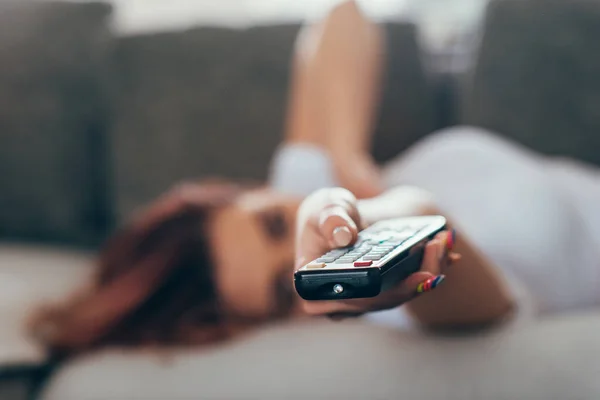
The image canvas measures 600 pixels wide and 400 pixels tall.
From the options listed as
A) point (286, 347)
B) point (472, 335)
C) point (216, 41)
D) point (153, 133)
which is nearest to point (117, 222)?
point (153, 133)

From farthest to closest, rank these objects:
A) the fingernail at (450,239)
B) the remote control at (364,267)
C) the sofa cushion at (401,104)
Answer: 1. the sofa cushion at (401,104)
2. the fingernail at (450,239)
3. the remote control at (364,267)

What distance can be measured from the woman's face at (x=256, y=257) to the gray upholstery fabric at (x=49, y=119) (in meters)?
0.57

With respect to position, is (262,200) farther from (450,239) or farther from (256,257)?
(450,239)

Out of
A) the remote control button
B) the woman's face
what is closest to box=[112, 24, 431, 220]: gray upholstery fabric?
the woman's face

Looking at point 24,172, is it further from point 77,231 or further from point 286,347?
point 286,347

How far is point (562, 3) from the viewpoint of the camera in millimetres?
1232

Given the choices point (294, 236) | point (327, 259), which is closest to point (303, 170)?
point (294, 236)

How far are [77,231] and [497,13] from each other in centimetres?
93

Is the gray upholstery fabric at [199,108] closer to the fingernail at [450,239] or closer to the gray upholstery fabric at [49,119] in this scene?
the gray upholstery fabric at [49,119]

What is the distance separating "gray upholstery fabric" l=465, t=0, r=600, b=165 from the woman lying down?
14 cm

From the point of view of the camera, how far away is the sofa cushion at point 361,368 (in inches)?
30.1

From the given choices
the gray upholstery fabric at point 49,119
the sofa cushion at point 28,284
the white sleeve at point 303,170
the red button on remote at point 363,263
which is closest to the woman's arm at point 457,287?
the red button on remote at point 363,263

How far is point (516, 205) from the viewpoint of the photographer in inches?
35.0

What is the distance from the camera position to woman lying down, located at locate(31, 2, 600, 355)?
2.83 feet
